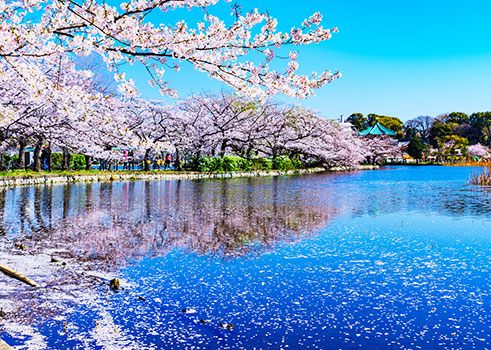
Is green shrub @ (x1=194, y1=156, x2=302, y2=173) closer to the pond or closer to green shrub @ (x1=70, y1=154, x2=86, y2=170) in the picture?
green shrub @ (x1=70, y1=154, x2=86, y2=170)

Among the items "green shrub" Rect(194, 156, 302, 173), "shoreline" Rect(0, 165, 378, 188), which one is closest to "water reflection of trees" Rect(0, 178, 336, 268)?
"shoreline" Rect(0, 165, 378, 188)

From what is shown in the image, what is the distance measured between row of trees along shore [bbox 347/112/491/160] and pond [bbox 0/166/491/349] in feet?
251

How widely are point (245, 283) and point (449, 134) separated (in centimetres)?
9237

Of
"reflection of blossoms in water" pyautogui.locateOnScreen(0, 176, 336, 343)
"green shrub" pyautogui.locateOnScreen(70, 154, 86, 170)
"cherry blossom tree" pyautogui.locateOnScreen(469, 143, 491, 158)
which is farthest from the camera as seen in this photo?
"cherry blossom tree" pyautogui.locateOnScreen(469, 143, 491, 158)

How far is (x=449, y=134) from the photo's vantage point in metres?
85.7

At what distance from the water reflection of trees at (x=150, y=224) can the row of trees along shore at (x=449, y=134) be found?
74024 mm

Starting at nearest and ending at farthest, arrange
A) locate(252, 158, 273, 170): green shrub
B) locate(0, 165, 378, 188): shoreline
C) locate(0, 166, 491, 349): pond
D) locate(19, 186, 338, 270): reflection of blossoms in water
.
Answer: locate(0, 166, 491, 349): pond < locate(19, 186, 338, 270): reflection of blossoms in water < locate(0, 165, 378, 188): shoreline < locate(252, 158, 273, 170): green shrub

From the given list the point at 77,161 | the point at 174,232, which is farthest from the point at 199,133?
the point at 174,232

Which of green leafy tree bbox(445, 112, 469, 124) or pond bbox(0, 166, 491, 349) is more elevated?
green leafy tree bbox(445, 112, 469, 124)

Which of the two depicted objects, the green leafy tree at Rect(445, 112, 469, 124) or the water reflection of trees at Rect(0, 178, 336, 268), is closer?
the water reflection of trees at Rect(0, 178, 336, 268)

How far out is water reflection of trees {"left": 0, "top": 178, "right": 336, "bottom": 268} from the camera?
21.0 ft

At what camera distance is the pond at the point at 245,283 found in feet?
10.8

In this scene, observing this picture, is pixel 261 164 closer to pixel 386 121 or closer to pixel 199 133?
pixel 199 133

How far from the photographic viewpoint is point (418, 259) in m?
5.75
